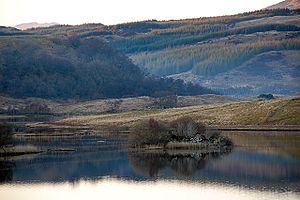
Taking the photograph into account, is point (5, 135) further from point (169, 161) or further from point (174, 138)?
point (174, 138)

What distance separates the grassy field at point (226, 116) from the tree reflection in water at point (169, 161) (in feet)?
149

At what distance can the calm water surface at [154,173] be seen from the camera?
5597cm

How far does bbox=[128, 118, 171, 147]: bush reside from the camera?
286 ft

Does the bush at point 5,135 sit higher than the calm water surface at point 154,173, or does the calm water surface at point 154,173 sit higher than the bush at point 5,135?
the bush at point 5,135

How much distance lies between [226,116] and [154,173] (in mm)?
73875

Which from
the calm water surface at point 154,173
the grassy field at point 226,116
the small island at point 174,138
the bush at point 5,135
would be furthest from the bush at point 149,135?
the grassy field at point 226,116

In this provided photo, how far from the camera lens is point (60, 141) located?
100062mm

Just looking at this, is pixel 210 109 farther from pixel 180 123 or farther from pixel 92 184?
pixel 92 184

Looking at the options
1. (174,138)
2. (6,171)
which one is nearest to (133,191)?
(6,171)

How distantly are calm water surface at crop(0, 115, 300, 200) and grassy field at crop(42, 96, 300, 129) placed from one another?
36816 millimetres

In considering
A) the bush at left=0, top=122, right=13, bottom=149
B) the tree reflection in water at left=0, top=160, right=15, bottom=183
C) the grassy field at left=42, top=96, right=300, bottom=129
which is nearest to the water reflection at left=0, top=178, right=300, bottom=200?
the tree reflection in water at left=0, top=160, right=15, bottom=183

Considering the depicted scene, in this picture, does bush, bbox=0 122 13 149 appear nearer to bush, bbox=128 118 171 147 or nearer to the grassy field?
bush, bbox=128 118 171 147

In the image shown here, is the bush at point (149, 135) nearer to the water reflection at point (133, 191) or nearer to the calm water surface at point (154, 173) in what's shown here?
the calm water surface at point (154, 173)

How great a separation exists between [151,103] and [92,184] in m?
136
